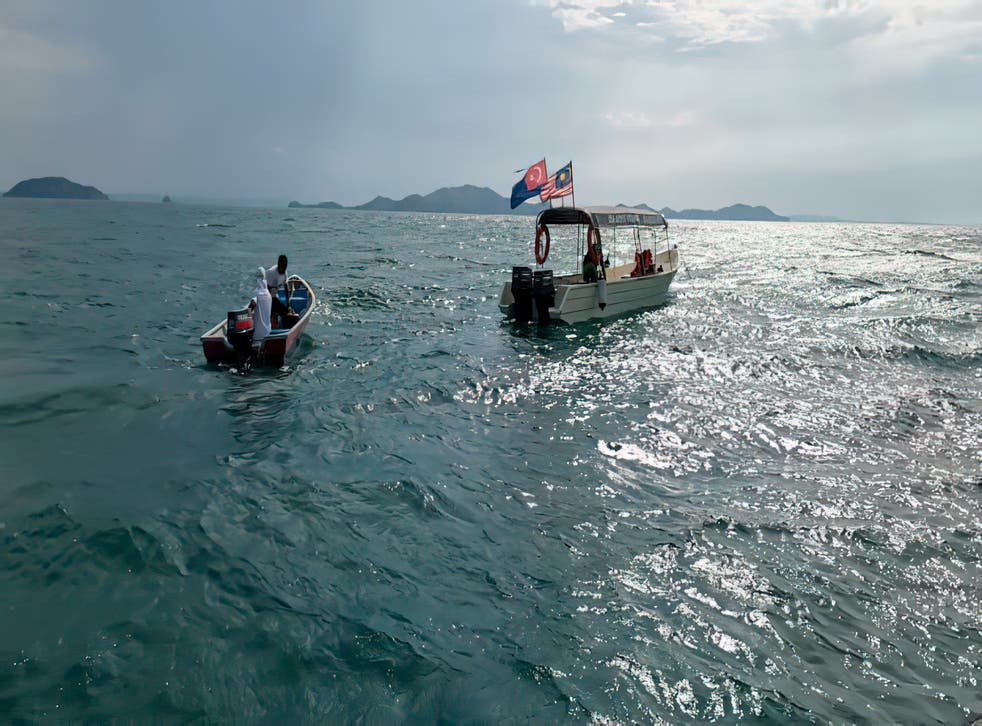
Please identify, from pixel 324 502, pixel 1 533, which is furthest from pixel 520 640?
pixel 1 533

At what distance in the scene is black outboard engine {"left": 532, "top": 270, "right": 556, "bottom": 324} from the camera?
59.2ft

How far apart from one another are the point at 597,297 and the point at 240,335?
464 inches

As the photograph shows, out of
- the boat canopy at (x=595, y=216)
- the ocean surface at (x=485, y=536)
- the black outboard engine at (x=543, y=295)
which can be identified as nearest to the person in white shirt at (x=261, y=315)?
the ocean surface at (x=485, y=536)

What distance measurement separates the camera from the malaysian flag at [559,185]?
18.9 m

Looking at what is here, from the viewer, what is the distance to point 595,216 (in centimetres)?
1906

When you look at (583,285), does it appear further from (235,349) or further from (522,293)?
(235,349)

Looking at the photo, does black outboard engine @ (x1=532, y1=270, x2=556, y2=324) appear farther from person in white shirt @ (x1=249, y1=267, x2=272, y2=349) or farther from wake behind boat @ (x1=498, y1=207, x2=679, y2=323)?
person in white shirt @ (x1=249, y1=267, x2=272, y2=349)

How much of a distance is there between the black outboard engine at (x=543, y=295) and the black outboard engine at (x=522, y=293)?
0.21 m

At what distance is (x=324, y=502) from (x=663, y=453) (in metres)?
5.22

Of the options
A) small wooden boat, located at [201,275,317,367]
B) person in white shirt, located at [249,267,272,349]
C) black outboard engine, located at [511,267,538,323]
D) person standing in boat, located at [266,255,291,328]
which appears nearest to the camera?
person in white shirt, located at [249,267,272,349]

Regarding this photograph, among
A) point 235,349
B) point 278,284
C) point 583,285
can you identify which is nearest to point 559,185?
point 583,285

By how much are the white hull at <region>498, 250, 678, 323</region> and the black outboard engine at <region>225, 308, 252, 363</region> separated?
9094 mm

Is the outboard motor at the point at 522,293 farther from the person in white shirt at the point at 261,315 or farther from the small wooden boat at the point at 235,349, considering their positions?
the person in white shirt at the point at 261,315

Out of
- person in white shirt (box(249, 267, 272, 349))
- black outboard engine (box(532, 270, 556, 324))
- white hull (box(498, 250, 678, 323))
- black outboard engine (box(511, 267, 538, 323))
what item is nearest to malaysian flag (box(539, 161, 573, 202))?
black outboard engine (box(511, 267, 538, 323))
